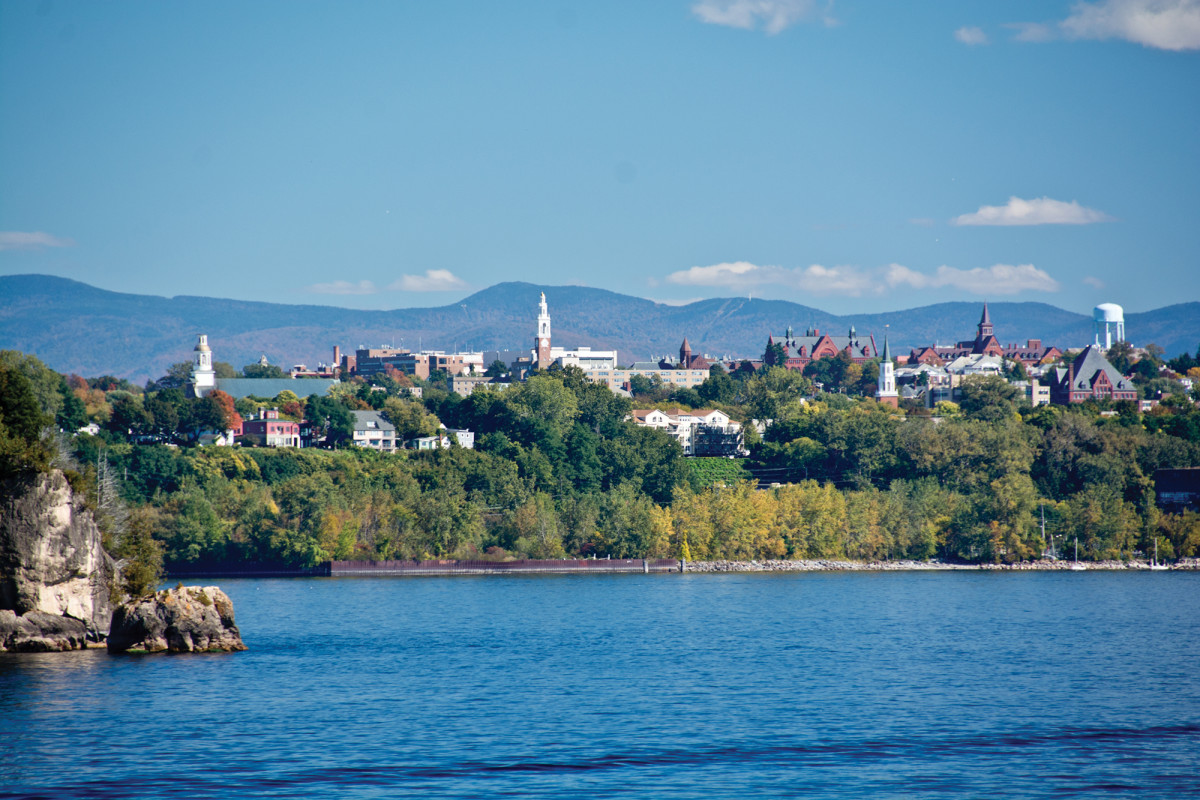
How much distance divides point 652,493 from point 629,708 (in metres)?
74.5

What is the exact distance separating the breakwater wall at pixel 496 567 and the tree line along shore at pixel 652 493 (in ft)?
2.70

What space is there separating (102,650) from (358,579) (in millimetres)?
41930

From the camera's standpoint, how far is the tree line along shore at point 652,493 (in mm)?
91562

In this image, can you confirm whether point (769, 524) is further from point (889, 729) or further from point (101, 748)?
point (101, 748)

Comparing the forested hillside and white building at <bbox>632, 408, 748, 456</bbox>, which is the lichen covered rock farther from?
white building at <bbox>632, 408, 748, 456</bbox>

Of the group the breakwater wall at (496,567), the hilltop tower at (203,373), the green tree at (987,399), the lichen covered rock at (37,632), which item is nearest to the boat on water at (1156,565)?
the breakwater wall at (496,567)

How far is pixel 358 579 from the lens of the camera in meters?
86.9

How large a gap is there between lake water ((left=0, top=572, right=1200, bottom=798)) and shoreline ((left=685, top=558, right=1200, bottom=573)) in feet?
102

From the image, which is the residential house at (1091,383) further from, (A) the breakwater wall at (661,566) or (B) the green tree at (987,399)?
(A) the breakwater wall at (661,566)

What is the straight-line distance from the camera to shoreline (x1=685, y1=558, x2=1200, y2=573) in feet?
311

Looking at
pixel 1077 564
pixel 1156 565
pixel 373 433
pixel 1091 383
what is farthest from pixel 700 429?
pixel 1091 383

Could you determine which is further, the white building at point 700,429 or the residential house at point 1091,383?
the residential house at point 1091,383

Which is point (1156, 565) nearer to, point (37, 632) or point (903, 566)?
point (903, 566)

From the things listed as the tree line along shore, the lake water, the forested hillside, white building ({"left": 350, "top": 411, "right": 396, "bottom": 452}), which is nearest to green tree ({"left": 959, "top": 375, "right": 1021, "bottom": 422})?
the forested hillside
